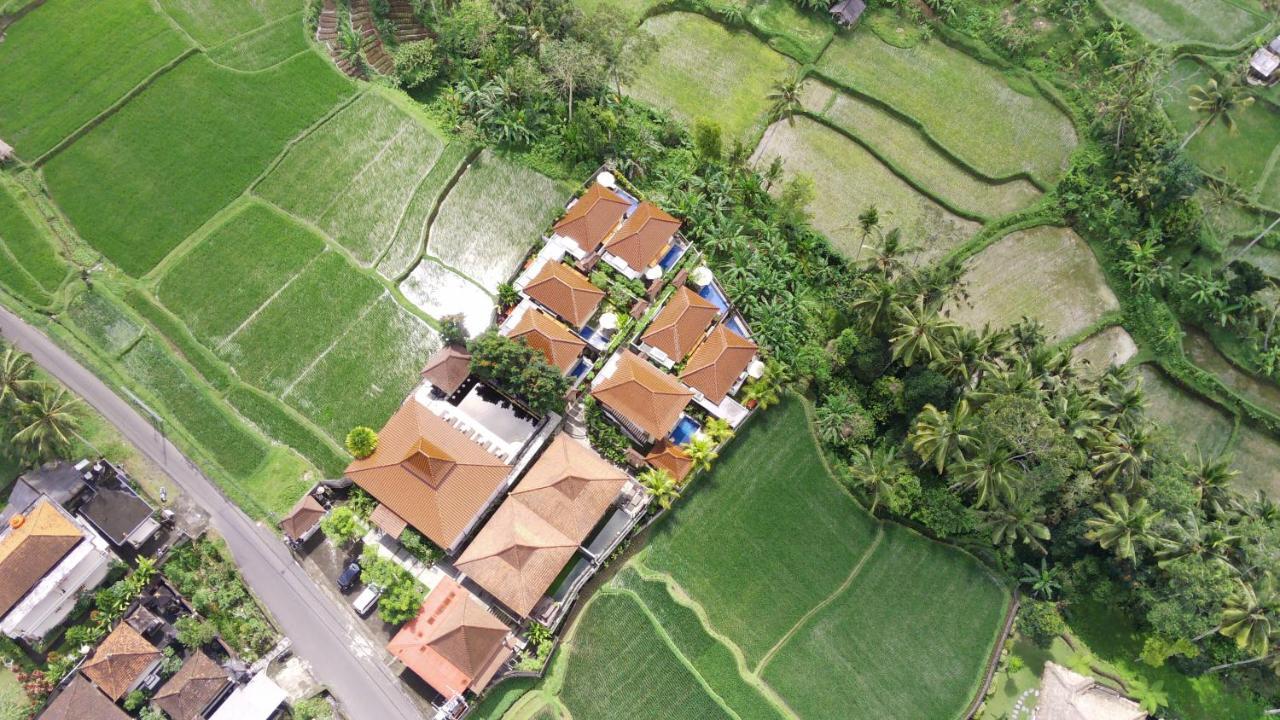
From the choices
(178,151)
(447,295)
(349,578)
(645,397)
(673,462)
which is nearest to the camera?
(349,578)

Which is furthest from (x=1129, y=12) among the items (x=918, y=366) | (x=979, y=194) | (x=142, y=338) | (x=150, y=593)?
(x=150, y=593)

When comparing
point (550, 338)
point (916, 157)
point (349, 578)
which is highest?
point (916, 157)

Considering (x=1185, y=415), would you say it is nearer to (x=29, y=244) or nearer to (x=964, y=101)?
(x=964, y=101)

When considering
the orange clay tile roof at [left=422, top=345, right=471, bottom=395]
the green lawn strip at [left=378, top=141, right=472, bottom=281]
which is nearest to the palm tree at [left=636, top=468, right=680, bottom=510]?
the orange clay tile roof at [left=422, top=345, right=471, bottom=395]

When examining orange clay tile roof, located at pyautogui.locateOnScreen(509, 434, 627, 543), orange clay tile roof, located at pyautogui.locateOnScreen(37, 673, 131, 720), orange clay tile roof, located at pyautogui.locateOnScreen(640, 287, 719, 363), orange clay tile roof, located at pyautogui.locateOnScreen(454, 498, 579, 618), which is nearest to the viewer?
orange clay tile roof, located at pyautogui.locateOnScreen(37, 673, 131, 720)

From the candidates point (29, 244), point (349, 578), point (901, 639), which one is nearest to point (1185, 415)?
point (901, 639)

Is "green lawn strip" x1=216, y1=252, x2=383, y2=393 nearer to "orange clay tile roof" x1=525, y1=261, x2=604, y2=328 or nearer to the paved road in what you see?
the paved road
